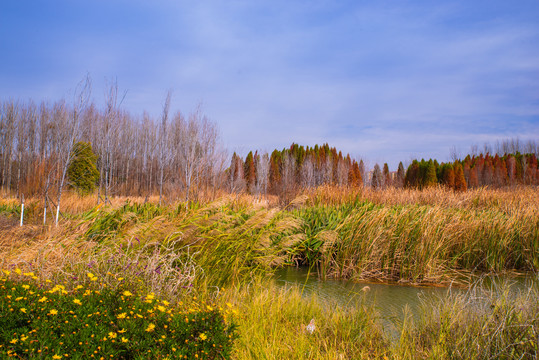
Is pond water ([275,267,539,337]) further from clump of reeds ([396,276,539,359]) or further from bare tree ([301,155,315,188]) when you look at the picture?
bare tree ([301,155,315,188])

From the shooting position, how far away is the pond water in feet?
12.3

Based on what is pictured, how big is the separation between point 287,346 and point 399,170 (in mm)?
34229

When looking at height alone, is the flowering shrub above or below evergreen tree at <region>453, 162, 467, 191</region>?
below

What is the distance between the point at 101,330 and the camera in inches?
80.2

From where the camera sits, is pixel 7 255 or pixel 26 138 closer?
pixel 7 255

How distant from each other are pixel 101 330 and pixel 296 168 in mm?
28535

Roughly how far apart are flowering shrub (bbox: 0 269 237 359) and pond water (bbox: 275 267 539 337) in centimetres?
155

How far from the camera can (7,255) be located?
4.26 meters

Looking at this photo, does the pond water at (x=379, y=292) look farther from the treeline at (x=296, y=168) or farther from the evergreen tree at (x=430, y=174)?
the evergreen tree at (x=430, y=174)

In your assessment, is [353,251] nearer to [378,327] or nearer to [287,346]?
[378,327]

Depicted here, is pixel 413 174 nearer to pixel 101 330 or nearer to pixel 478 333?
pixel 478 333

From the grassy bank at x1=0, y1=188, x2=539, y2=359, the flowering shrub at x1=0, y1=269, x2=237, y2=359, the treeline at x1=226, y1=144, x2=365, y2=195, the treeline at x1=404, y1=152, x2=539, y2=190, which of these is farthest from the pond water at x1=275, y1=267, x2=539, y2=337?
the treeline at x1=404, y1=152, x2=539, y2=190

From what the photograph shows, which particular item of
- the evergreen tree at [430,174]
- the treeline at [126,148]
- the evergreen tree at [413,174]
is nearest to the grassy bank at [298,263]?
the treeline at [126,148]

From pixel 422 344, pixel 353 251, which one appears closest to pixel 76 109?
pixel 353 251
